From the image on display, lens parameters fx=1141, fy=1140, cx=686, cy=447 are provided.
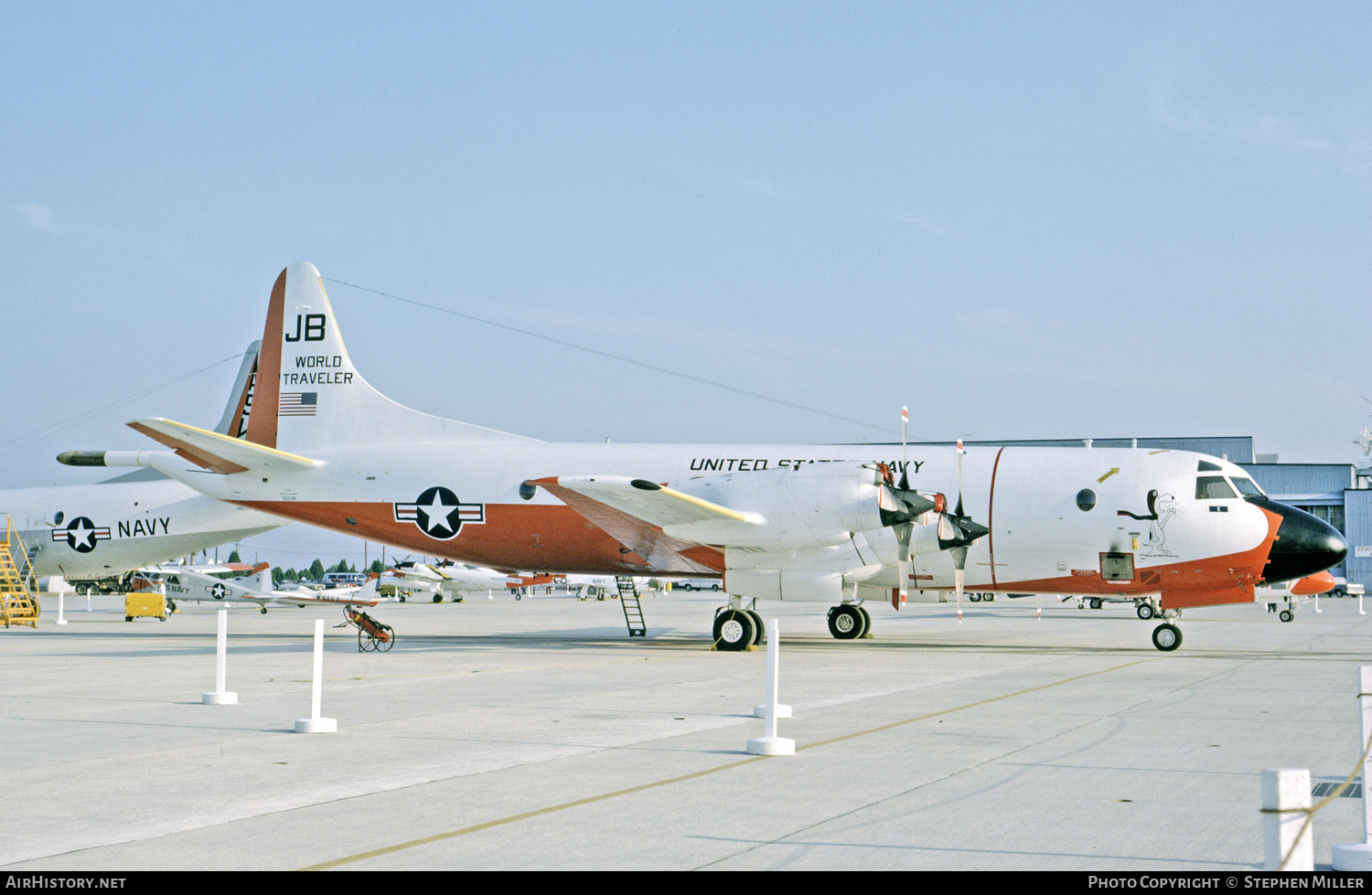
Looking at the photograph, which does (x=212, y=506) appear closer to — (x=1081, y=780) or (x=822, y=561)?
(x=822, y=561)

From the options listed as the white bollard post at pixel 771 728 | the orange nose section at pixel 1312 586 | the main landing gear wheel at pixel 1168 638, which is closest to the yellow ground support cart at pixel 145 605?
the main landing gear wheel at pixel 1168 638

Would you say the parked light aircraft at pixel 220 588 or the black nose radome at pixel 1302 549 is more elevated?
the black nose radome at pixel 1302 549

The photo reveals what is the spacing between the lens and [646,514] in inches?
870

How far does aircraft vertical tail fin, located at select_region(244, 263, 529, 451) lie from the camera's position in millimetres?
27094

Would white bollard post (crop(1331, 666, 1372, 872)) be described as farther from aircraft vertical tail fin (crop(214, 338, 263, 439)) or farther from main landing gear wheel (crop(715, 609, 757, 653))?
aircraft vertical tail fin (crop(214, 338, 263, 439))

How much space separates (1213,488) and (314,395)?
20.0 meters

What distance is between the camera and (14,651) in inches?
941

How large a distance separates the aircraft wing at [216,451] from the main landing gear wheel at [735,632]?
413 inches

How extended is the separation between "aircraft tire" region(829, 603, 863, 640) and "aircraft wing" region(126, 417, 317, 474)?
12634mm

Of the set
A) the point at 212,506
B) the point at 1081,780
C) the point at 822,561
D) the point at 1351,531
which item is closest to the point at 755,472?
the point at 822,561

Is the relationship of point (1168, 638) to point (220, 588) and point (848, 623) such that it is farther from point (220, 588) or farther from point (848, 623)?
point (220, 588)

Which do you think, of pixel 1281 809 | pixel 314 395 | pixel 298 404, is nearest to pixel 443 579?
pixel 298 404

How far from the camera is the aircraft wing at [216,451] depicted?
2411 centimetres

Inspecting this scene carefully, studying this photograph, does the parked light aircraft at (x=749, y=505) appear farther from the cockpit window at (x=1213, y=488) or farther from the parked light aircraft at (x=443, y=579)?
the parked light aircraft at (x=443, y=579)
